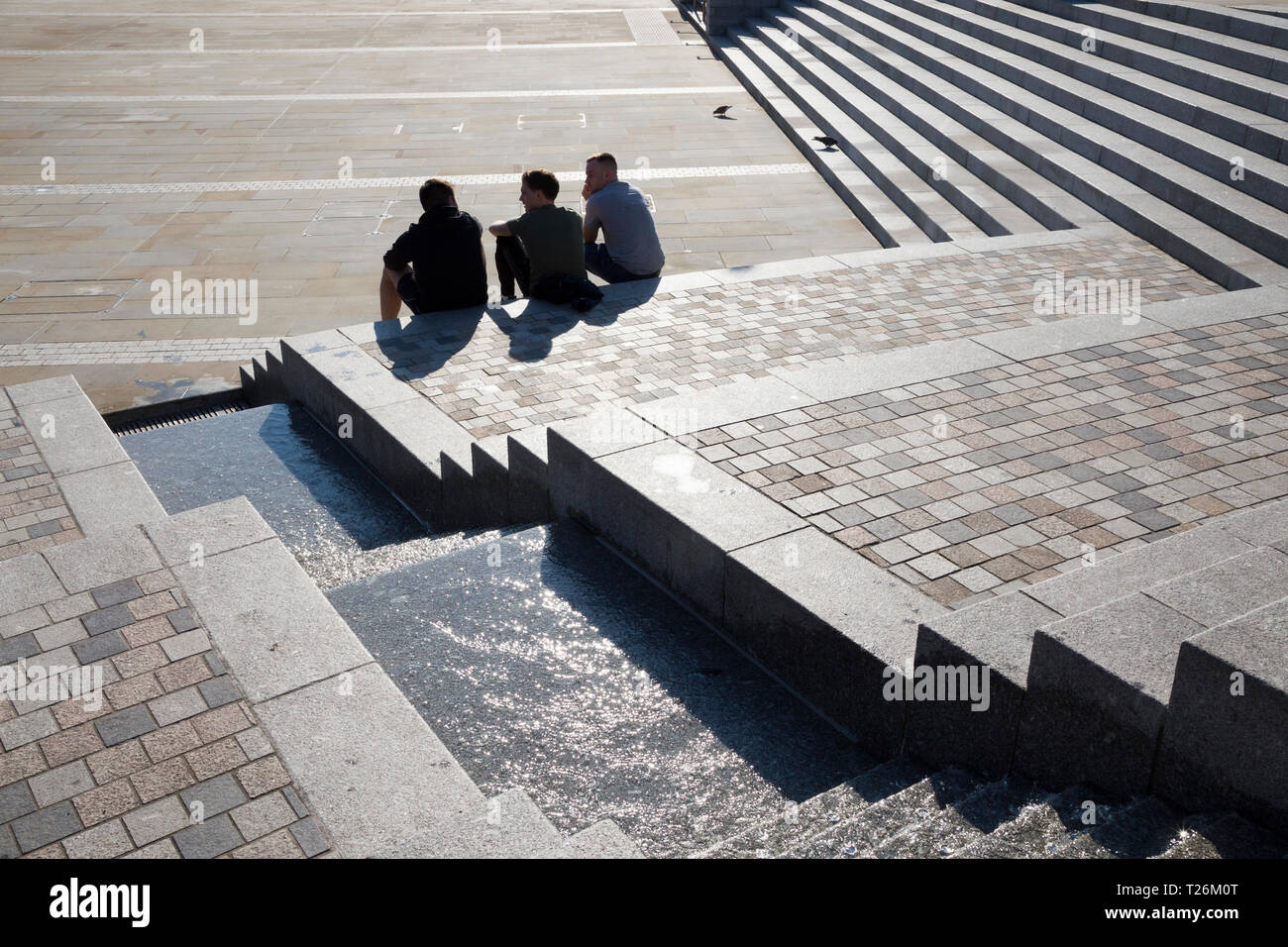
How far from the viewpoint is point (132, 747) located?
395cm

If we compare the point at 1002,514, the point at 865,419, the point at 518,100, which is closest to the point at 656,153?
the point at 518,100

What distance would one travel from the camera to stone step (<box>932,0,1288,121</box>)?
1124cm

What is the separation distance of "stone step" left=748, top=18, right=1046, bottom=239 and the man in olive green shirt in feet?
14.4

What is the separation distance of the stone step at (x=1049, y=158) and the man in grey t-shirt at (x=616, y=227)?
4.44 meters

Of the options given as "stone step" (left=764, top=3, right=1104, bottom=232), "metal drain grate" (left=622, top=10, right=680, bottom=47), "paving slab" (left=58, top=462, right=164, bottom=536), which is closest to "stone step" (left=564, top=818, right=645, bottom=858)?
"paving slab" (left=58, top=462, right=164, bottom=536)

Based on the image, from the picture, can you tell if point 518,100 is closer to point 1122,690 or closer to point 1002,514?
point 1002,514

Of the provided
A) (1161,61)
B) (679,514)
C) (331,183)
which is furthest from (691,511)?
(331,183)

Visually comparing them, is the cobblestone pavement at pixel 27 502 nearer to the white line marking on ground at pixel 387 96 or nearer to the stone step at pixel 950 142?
the stone step at pixel 950 142

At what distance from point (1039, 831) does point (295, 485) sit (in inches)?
215

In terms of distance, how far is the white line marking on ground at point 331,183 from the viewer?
46.5 feet
